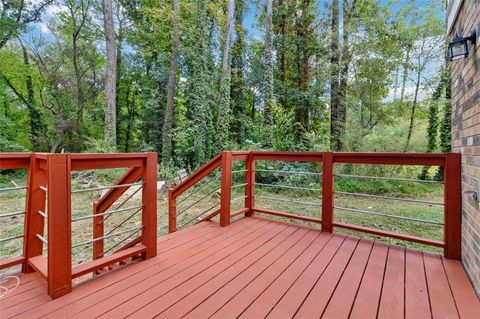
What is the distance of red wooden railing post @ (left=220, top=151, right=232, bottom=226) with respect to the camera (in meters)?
3.14

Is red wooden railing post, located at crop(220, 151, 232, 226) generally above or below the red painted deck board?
above

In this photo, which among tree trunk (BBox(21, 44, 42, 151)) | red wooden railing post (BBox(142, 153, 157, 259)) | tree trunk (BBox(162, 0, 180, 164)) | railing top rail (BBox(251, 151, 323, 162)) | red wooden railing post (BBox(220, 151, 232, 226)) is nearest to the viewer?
red wooden railing post (BBox(142, 153, 157, 259))

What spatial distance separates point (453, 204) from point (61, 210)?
310 centimetres

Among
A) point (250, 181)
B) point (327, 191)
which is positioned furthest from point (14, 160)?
point (327, 191)

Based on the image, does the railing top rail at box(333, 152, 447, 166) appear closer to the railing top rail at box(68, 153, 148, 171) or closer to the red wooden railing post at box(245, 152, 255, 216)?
the red wooden railing post at box(245, 152, 255, 216)

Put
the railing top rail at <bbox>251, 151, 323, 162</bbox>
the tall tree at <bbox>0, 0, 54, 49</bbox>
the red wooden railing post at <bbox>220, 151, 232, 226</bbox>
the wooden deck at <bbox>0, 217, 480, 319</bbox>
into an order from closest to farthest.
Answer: the wooden deck at <bbox>0, 217, 480, 319</bbox> → the railing top rail at <bbox>251, 151, 323, 162</bbox> → the red wooden railing post at <bbox>220, 151, 232, 226</bbox> → the tall tree at <bbox>0, 0, 54, 49</bbox>

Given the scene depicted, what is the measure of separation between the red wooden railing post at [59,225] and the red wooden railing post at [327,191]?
2446mm

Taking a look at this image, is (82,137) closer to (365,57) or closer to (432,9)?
(365,57)

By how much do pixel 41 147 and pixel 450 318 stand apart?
13738 millimetres

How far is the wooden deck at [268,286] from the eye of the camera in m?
1.58

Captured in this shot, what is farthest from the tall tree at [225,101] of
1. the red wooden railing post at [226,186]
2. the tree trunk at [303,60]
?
the red wooden railing post at [226,186]

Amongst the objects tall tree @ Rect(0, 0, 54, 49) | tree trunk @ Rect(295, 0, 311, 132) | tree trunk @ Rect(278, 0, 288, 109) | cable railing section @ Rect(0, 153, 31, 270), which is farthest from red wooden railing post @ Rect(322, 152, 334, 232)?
tall tree @ Rect(0, 0, 54, 49)

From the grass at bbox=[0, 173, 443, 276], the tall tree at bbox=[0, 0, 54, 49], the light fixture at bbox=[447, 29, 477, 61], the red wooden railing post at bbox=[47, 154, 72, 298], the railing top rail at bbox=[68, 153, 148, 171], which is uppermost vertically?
the tall tree at bbox=[0, 0, 54, 49]

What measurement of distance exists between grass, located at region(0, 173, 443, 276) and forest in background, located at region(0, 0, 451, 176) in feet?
3.65
